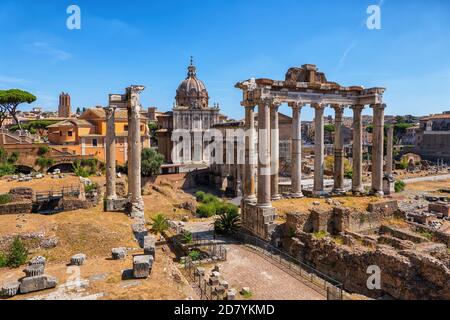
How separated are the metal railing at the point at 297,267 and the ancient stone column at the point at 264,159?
6.39 feet

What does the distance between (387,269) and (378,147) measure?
11.8 metres

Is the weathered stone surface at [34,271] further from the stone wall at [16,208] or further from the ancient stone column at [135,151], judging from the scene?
the stone wall at [16,208]

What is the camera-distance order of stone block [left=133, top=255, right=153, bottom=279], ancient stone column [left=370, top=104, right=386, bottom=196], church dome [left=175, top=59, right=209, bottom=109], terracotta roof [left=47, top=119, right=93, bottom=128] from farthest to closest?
1. church dome [left=175, top=59, right=209, bottom=109]
2. terracotta roof [left=47, top=119, right=93, bottom=128]
3. ancient stone column [left=370, top=104, right=386, bottom=196]
4. stone block [left=133, top=255, right=153, bottom=279]

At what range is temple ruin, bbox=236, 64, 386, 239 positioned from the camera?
17.0 m

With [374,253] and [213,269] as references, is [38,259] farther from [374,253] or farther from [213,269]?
[374,253]

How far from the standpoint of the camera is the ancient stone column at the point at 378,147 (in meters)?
21.4

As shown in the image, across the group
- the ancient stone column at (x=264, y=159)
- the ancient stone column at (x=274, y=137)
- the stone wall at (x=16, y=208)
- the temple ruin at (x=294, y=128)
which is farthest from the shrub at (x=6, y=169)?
the ancient stone column at (x=264, y=159)

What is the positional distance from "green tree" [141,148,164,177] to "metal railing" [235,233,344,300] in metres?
26.2

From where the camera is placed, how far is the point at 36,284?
32.1 ft

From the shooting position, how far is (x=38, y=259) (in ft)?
38.7

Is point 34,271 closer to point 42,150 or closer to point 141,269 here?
point 141,269

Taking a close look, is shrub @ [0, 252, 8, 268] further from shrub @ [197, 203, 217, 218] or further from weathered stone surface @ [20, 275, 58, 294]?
shrub @ [197, 203, 217, 218]

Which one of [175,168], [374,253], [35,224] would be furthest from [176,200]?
[374,253]

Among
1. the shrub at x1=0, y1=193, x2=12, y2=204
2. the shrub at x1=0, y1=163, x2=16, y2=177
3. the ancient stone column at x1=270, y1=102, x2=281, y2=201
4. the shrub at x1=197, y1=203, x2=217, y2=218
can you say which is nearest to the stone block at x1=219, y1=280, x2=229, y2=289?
the ancient stone column at x1=270, y1=102, x2=281, y2=201
